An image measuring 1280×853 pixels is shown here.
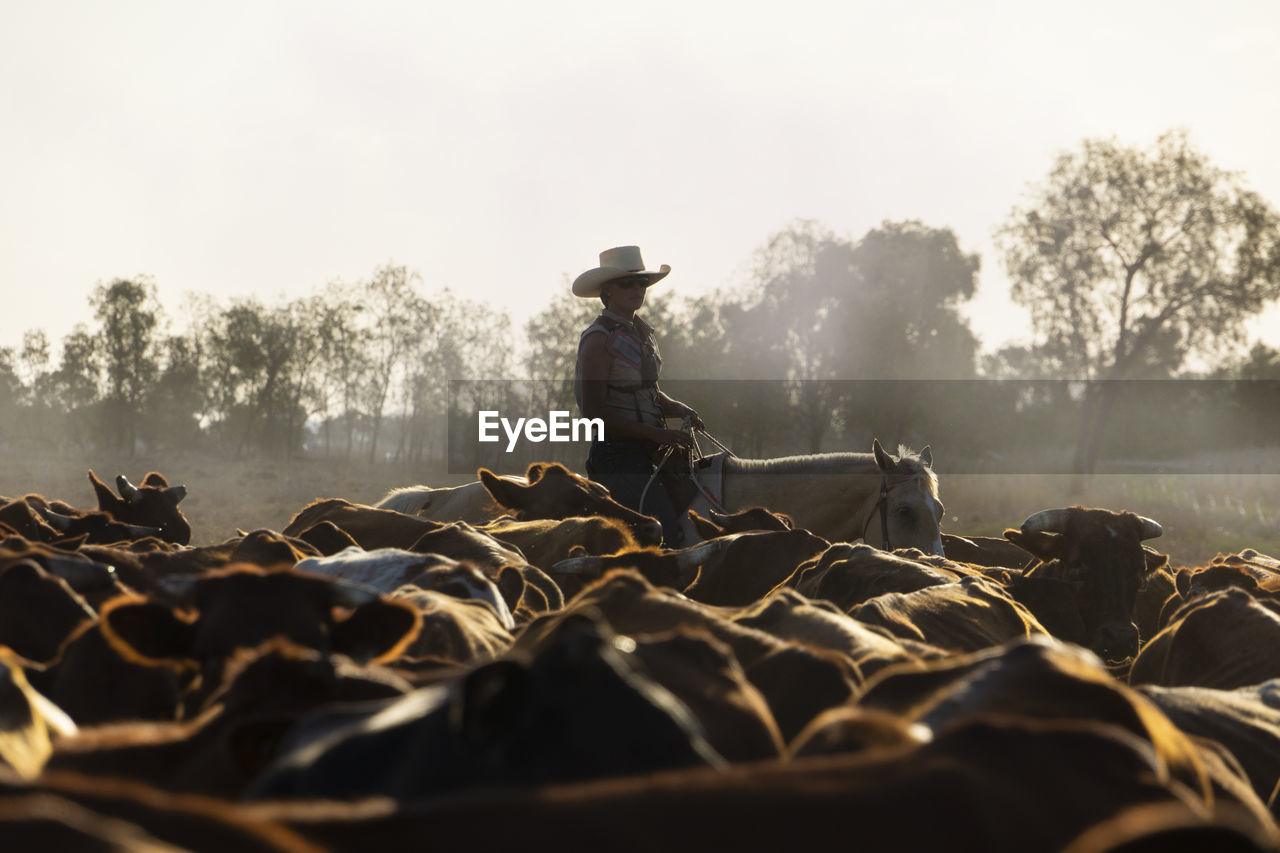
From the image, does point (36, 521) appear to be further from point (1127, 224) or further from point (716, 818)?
point (1127, 224)

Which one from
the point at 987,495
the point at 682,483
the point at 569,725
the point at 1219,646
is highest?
the point at 569,725

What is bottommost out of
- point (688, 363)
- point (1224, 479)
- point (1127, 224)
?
point (1224, 479)

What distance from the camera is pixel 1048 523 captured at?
29.7 ft

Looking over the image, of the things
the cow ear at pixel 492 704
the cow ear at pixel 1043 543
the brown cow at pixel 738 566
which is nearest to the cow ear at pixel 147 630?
the cow ear at pixel 492 704

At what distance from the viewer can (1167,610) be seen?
26.2ft

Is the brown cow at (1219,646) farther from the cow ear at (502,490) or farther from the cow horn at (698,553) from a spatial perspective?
the cow ear at (502,490)

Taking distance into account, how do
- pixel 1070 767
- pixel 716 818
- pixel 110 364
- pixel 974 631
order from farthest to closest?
pixel 110 364, pixel 974 631, pixel 1070 767, pixel 716 818

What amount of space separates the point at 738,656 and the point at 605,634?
1.45m

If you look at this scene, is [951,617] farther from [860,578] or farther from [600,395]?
[600,395]

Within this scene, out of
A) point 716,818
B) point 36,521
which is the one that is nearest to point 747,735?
point 716,818

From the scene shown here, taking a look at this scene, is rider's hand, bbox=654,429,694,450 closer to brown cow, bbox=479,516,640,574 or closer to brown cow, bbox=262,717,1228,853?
brown cow, bbox=479,516,640,574

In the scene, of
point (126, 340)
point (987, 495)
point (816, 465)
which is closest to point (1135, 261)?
point (987, 495)

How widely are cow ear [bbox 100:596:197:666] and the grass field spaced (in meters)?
23.1

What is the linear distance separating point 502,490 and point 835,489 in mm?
3386
